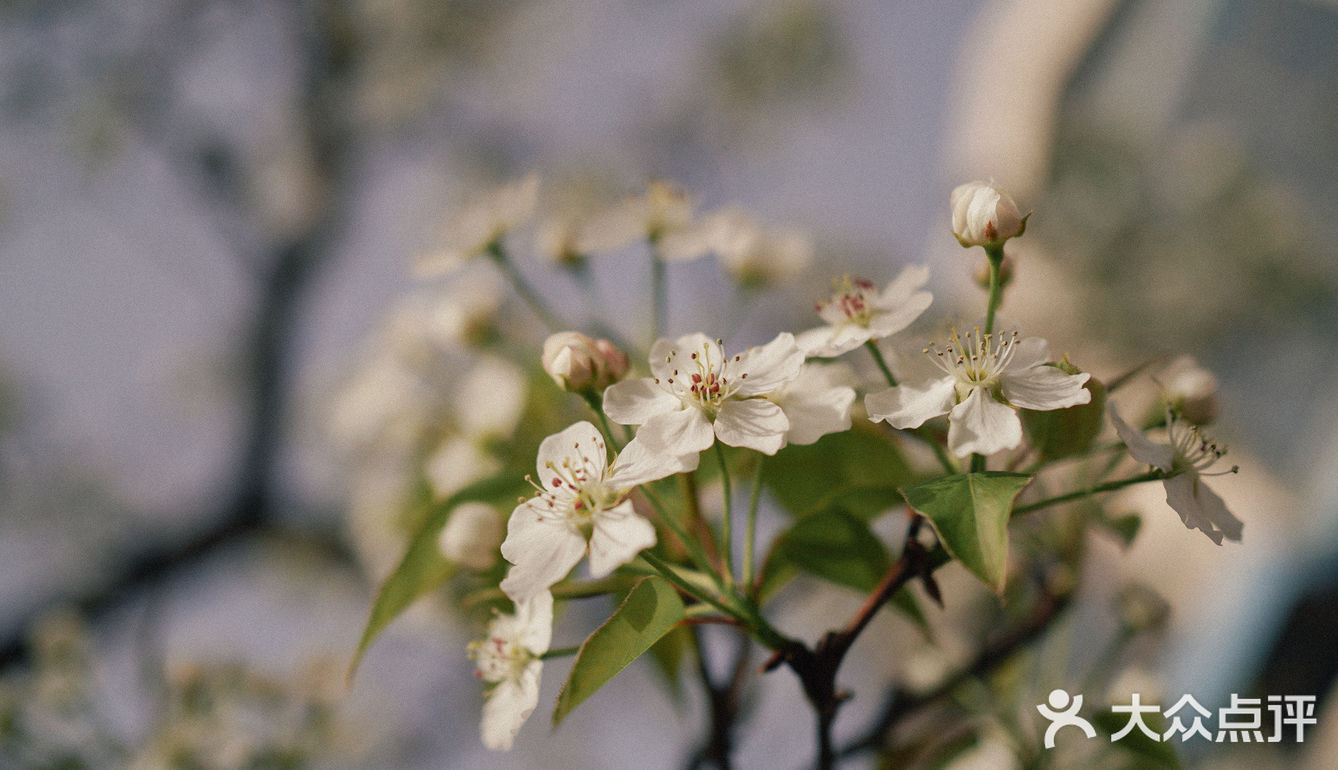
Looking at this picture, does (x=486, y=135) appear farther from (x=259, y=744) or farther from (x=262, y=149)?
(x=259, y=744)

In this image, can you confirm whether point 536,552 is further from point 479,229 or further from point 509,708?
point 479,229

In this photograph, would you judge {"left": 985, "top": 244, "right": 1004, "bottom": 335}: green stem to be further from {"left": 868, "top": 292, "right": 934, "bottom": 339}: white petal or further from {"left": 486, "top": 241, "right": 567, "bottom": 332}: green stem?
{"left": 486, "top": 241, "right": 567, "bottom": 332}: green stem

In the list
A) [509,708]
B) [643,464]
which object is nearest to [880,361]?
[643,464]

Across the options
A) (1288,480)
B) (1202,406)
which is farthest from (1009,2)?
(1202,406)

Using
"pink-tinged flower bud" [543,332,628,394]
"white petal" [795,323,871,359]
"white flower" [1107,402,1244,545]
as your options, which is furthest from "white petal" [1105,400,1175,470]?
"pink-tinged flower bud" [543,332,628,394]

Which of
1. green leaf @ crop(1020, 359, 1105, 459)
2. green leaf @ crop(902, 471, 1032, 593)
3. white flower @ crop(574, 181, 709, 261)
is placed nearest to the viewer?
green leaf @ crop(902, 471, 1032, 593)

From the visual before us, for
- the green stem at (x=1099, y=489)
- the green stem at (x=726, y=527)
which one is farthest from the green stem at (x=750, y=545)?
the green stem at (x=1099, y=489)
